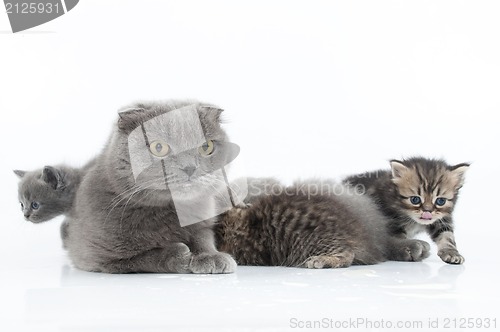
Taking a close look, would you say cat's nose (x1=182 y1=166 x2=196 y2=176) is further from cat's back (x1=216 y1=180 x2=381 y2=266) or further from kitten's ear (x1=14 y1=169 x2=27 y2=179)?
kitten's ear (x1=14 y1=169 x2=27 y2=179)

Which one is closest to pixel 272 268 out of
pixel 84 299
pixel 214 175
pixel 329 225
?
pixel 329 225

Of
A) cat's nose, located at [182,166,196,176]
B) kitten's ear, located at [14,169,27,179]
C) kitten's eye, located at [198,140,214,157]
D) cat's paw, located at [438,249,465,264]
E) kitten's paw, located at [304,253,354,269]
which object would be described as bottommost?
cat's paw, located at [438,249,465,264]

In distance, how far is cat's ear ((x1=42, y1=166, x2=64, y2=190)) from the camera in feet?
10.4

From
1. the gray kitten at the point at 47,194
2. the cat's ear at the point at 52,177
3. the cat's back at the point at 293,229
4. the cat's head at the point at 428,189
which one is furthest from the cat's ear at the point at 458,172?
the cat's ear at the point at 52,177

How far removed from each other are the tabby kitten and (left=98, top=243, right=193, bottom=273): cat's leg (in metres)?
1.25

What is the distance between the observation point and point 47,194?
3.15 m

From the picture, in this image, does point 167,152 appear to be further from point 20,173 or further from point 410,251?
point 410,251

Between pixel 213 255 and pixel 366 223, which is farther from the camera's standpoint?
pixel 366 223

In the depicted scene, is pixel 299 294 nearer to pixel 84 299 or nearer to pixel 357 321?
pixel 357 321

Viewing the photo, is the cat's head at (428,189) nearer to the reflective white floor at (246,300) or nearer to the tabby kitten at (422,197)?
the tabby kitten at (422,197)

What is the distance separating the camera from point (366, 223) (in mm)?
2984

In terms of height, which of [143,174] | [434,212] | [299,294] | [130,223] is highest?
[143,174]

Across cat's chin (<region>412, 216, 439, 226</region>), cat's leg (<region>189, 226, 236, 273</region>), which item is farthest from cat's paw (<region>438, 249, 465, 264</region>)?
cat's leg (<region>189, 226, 236, 273</region>)

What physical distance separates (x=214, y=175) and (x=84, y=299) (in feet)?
2.54
